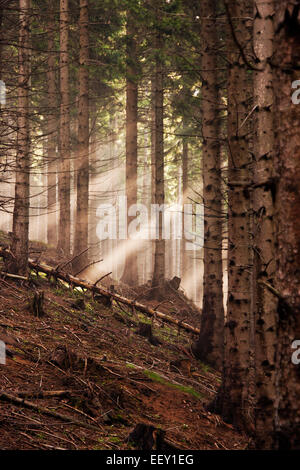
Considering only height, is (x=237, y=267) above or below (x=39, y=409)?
above

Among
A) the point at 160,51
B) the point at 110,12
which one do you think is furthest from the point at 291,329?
the point at 110,12

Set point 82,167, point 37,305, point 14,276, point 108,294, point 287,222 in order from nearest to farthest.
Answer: point 287,222 → point 37,305 → point 14,276 → point 108,294 → point 82,167

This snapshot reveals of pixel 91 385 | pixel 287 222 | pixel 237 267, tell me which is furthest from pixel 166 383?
pixel 287 222

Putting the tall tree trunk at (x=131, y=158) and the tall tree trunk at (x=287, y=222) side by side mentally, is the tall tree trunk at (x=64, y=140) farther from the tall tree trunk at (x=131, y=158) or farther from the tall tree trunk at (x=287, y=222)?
the tall tree trunk at (x=287, y=222)

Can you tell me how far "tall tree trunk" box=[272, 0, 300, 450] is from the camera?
279 cm

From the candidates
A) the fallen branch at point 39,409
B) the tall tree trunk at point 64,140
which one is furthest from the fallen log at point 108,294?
the fallen branch at point 39,409

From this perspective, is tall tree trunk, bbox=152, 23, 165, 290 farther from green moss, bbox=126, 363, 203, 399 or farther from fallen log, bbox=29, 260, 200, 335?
green moss, bbox=126, 363, 203, 399

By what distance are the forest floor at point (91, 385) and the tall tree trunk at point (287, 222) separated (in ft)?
5.65

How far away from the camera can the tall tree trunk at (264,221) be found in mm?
4113

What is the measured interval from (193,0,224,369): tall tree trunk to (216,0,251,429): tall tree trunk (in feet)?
8.37

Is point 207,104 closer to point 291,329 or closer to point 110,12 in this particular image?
point 291,329

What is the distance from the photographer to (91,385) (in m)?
5.18

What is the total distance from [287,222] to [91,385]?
11.3 ft

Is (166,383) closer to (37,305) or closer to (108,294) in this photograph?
(37,305)
